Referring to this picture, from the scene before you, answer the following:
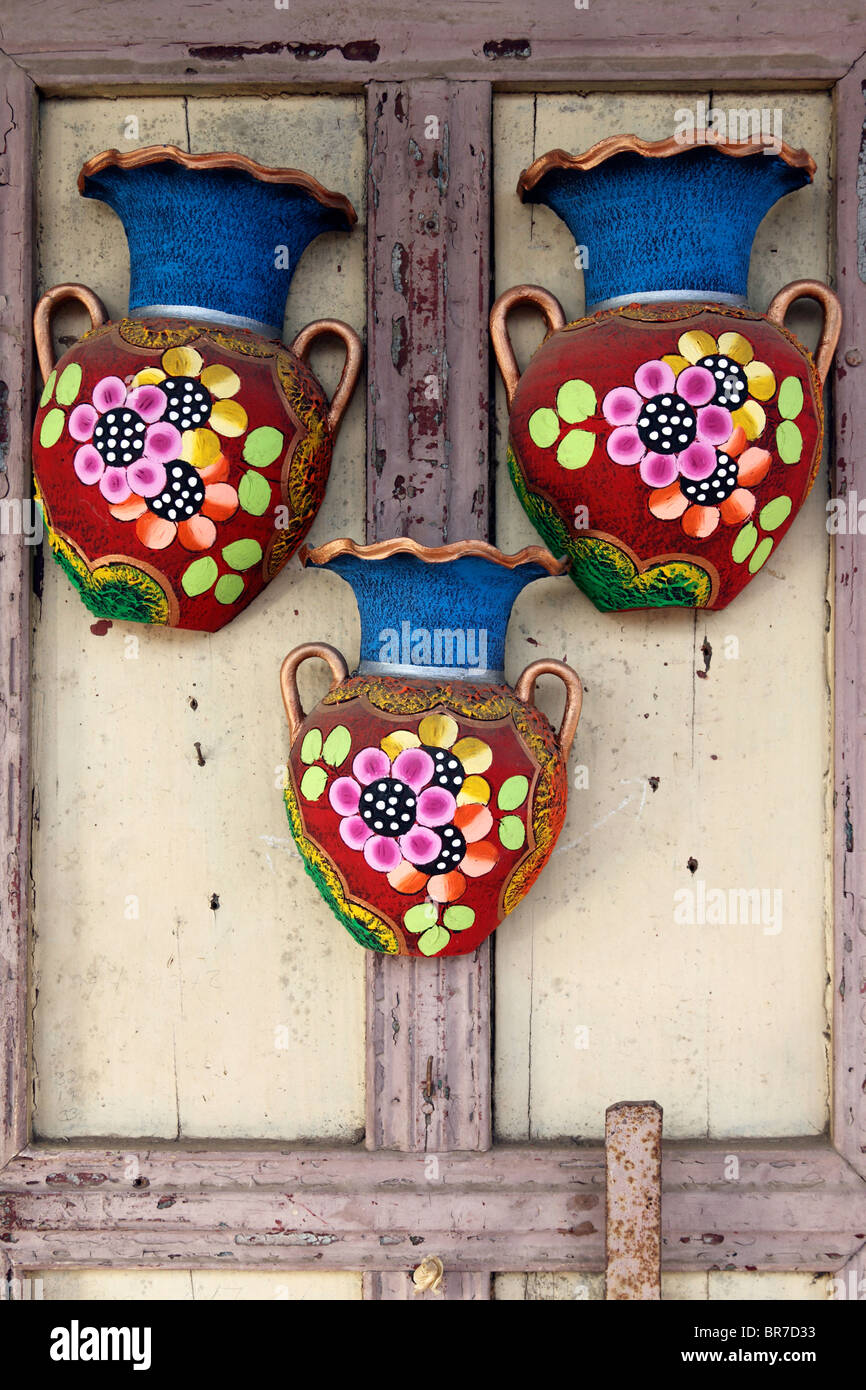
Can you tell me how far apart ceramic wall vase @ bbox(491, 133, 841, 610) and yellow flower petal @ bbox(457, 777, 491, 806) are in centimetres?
29

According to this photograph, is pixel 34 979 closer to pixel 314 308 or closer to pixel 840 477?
pixel 314 308

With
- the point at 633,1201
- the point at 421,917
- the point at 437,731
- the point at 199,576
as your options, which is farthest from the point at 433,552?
the point at 633,1201

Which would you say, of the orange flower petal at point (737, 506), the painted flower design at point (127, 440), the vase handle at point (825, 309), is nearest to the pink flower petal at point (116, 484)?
the painted flower design at point (127, 440)

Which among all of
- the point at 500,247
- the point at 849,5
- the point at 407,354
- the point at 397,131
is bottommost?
the point at 407,354

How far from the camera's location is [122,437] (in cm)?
115

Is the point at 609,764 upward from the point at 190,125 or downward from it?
downward

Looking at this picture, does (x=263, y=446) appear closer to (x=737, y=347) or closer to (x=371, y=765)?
(x=371, y=765)

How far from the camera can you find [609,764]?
1306mm

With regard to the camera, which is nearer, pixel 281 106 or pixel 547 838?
pixel 547 838

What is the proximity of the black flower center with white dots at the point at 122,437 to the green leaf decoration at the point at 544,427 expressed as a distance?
1.40ft

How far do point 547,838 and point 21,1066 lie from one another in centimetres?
70

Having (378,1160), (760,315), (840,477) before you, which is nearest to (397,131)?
(760,315)

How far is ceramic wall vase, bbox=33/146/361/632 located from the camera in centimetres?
116

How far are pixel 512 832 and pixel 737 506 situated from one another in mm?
431
